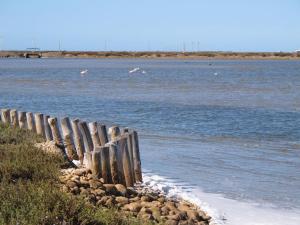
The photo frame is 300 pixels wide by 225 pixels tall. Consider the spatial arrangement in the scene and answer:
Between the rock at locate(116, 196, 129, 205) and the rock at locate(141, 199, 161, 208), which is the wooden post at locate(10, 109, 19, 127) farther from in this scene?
the rock at locate(141, 199, 161, 208)

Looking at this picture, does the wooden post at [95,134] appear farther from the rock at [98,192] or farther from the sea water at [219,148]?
the rock at [98,192]

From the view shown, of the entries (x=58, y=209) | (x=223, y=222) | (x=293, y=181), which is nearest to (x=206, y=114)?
(x=293, y=181)

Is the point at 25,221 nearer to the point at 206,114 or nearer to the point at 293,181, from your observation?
the point at 293,181

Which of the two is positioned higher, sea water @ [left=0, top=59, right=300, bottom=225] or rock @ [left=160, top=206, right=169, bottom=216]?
rock @ [left=160, top=206, right=169, bottom=216]

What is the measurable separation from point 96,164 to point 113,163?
0.40m

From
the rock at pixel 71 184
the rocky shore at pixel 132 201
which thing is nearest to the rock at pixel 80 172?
the rocky shore at pixel 132 201

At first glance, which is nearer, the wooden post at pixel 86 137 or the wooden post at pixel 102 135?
the wooden post at pixel 102 135

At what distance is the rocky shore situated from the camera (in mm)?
9367

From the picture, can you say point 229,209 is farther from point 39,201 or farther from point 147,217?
point 39,201

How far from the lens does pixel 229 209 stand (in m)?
10.9

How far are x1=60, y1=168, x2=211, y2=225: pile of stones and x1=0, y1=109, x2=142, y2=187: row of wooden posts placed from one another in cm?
35

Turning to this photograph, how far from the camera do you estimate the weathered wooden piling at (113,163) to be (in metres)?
11.4

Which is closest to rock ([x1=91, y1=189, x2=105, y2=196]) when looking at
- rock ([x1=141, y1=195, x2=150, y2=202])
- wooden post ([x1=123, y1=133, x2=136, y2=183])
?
rock ([x1=141, y1=195, x2=150, y2=202])

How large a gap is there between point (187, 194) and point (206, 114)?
1683 cm
